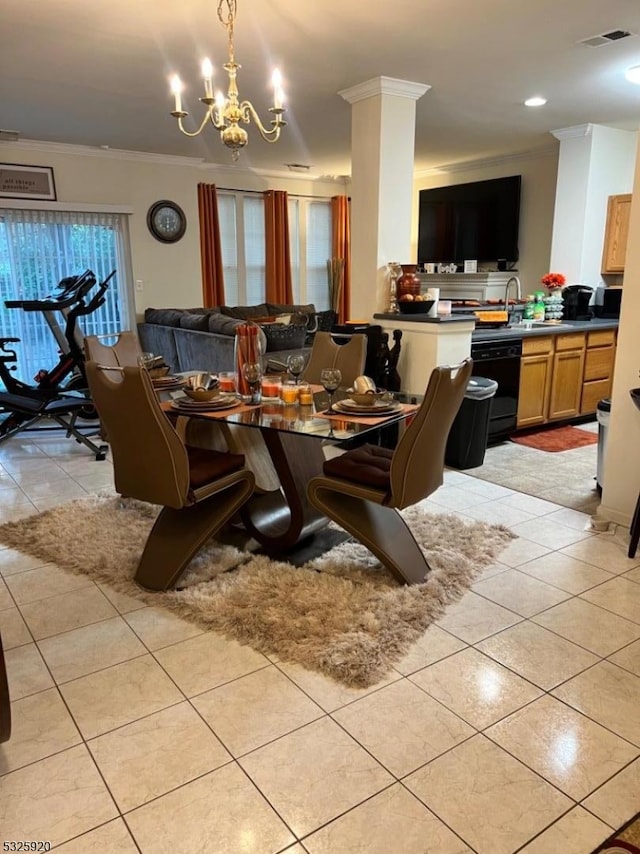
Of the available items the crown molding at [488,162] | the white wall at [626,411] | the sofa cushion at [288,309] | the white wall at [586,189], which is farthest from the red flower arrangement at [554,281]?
the sofa cushion at [288,309]

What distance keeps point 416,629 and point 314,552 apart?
77cm

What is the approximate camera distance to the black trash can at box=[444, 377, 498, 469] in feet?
14.3

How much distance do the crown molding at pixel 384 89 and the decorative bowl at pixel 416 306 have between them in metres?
1.44

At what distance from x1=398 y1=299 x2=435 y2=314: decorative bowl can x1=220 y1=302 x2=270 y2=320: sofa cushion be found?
3368 mm

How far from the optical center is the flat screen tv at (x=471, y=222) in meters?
7.28

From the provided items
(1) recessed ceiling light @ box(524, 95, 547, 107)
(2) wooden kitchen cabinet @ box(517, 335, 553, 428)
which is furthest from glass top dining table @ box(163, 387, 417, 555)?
(1) recessed ceiling light @ box(524, 95, 547, 107)

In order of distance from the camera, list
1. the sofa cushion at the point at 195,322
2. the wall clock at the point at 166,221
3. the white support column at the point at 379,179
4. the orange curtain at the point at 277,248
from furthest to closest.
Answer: the orange curtain at the point at 277,248 → the wall clock at the point at 166,221 → the sofa cushion at the point at 195,322 → the white support column at the point at 379,179

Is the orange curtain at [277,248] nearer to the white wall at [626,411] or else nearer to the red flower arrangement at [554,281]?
the red flower arrangement at [554,281]

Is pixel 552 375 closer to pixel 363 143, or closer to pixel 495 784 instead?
pixel 363 143

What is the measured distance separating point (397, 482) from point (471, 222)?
596 cm

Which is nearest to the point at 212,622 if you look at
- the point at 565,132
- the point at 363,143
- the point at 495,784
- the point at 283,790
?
the point at 283,790

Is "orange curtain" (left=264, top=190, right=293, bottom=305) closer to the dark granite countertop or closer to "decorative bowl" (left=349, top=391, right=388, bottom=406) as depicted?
the dark granite countertop

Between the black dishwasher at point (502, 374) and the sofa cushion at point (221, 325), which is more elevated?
the sofa cushion at point (221, 325)

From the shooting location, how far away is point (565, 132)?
6.04 meters
